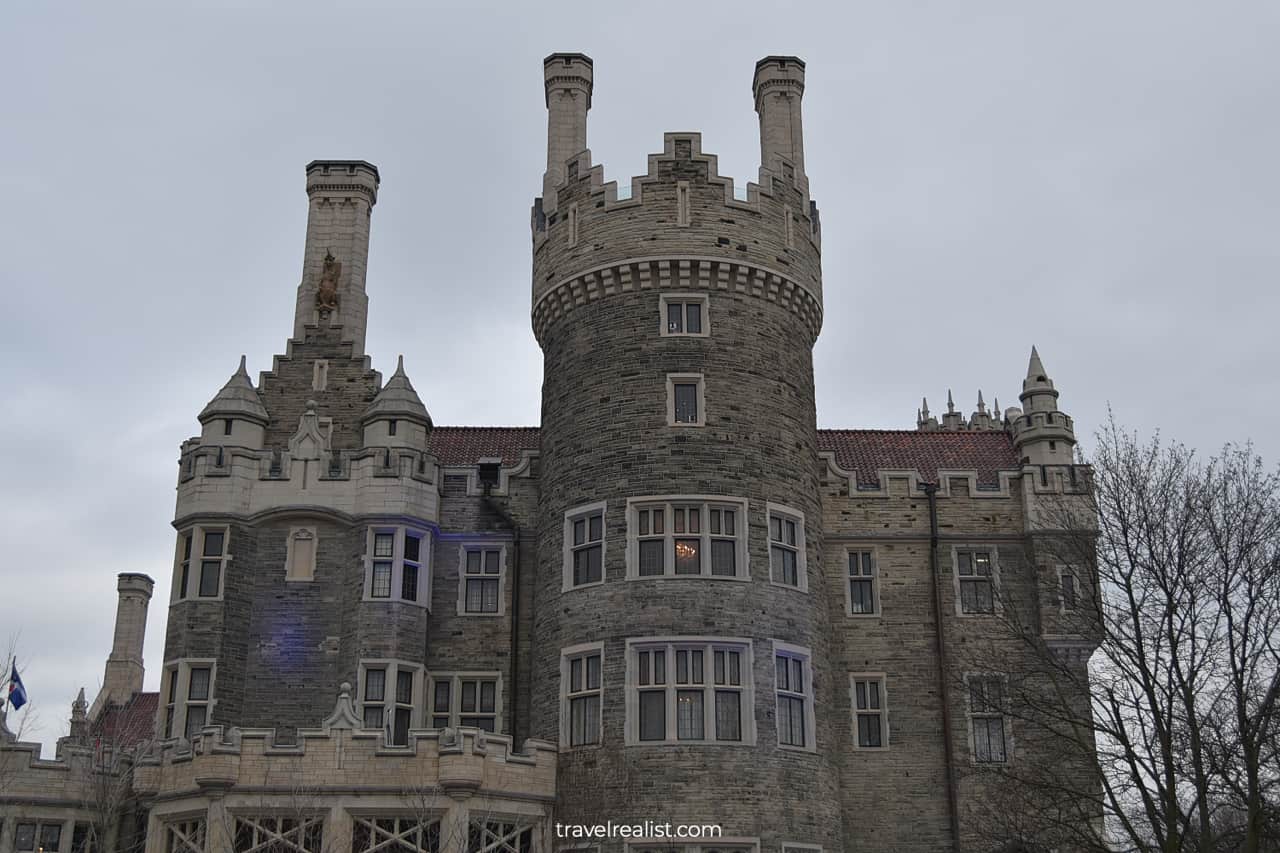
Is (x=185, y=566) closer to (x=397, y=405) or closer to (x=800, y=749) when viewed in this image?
(x=397, y=405)

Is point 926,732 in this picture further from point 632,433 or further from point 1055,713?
point 632,433

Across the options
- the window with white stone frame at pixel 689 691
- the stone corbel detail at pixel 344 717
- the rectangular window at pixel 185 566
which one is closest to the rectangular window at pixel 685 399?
the window with white stone frame at pixel 689 691

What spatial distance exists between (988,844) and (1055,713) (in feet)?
17.4

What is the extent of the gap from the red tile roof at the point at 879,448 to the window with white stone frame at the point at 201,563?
6702mm

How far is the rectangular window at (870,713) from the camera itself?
3180 centimetres

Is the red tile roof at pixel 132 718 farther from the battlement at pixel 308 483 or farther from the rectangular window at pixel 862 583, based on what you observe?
the rectangular window at pixel 862 583

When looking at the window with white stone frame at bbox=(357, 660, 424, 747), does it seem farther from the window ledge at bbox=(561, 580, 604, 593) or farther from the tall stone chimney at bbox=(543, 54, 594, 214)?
the tall stone chimney at bbox=(543, 54, 594, 214)

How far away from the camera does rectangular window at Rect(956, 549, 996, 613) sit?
33250 millimetres

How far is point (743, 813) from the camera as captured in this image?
88.3 feet

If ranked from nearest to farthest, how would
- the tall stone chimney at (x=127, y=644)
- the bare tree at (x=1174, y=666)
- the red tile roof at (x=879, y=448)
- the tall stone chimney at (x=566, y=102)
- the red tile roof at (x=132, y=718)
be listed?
the bare tree at (x=1174, y=666)
the tall stone chimney at (x=566, y=102)
the red tile roof at (x=879, y=448)
the red tile roof at (x=132, y=718)
the tall stone chimney at (x=127, y=644)

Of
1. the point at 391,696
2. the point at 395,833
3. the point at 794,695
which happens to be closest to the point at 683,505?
the point at 794,695

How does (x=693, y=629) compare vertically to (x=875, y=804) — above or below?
above

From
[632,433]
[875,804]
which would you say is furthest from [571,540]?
[875,804]

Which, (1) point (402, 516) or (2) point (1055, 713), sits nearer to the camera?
(2) point (1055, 713)
